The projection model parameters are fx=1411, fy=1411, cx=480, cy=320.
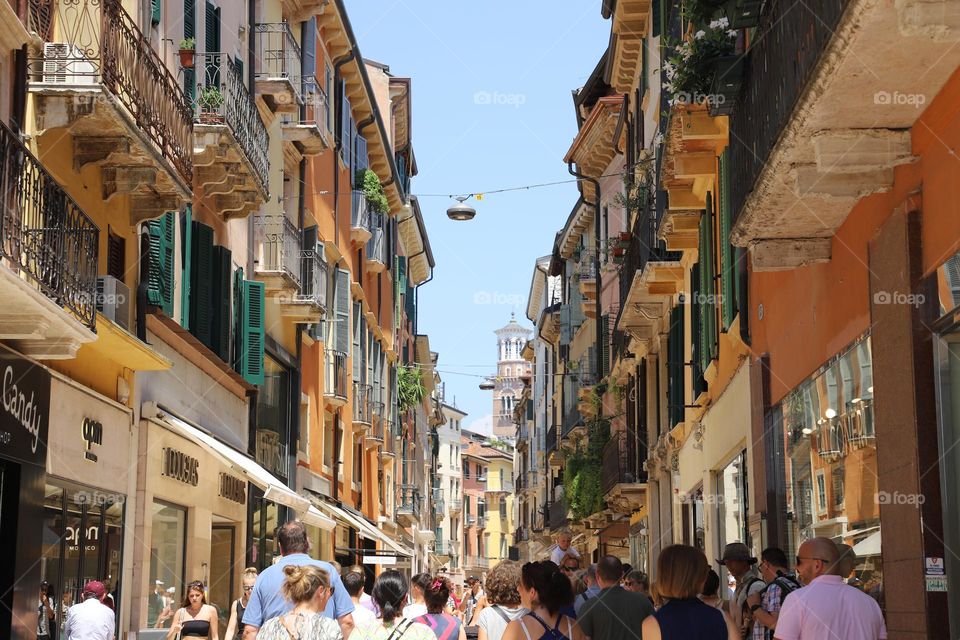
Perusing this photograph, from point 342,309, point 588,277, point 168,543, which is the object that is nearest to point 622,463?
→ point 342,309

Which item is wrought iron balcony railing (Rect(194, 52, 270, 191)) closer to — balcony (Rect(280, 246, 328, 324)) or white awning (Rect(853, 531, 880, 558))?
balcony (Rect(280, 246, 328, 324))

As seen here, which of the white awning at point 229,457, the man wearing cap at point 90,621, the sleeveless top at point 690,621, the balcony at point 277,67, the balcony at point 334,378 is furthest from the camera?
the balcony at point 334,378

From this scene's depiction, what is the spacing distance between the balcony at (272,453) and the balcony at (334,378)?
4631 millimetres

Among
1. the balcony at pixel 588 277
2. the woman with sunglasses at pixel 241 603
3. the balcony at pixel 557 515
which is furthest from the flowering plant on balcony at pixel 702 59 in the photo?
the balcony at pixel 557 515

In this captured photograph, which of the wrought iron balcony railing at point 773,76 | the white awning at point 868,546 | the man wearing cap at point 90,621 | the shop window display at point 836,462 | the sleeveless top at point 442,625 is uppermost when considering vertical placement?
the wrought iron balcony railing at point 773,76

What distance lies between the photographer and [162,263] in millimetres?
16234

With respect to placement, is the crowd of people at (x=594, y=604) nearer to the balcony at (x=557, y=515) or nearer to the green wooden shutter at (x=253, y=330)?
the green wooden shutter at (x=253, y=330)

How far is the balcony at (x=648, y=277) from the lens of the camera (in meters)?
21.7

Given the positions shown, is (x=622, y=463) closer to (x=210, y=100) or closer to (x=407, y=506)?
(x=210, y=100)

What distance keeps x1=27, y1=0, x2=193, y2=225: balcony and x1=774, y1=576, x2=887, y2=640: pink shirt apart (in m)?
7.24

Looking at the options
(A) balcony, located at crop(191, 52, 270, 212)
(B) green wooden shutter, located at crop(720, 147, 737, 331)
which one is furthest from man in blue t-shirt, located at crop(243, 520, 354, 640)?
(A) balcony, located at crop(191, 52, 270, 212)

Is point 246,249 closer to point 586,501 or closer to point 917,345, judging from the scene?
point 917,345

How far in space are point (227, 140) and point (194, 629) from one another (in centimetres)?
577

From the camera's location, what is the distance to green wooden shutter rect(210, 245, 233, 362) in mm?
19234
